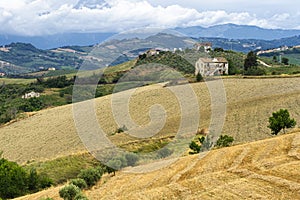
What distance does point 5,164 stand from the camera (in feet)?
123

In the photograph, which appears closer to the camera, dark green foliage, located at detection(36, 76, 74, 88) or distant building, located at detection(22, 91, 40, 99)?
distant building, located at detection(22, 91, 40, 99)

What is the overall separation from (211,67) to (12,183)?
7426 cm

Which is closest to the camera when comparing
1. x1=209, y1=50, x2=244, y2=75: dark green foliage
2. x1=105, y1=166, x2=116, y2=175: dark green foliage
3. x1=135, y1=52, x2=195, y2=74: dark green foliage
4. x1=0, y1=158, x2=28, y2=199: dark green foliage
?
x1=105, y1=166, x2=116, y2=175: dark green foliage

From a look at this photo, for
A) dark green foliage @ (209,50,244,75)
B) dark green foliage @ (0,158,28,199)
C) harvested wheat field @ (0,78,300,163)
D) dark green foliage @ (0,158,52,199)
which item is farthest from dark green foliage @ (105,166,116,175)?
dark green foliage @ (209,50,244,75)

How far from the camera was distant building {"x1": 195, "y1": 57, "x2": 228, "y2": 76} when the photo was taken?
9988 centimetres

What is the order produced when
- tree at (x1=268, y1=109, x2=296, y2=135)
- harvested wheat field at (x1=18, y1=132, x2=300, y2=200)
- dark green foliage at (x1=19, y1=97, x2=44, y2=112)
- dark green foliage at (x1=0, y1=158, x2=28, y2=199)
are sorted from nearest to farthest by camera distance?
harvested wheat field at (x1=18, y1=132, x2=300, y2=200) < dark green foliage at (x1=0, y1=158, x2=28, y2=199) < tree at (x1=268, y1=109, x2=296, y2=135) < dark green foliage at (x1=19, y1=97, x2=44, y2=112)

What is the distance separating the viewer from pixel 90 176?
30703 mm

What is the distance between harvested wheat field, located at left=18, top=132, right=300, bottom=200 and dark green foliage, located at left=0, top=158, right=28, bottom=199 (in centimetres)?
624

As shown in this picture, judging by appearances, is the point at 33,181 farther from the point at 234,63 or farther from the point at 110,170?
the point at 234,63

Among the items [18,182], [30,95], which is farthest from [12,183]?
[30,95]

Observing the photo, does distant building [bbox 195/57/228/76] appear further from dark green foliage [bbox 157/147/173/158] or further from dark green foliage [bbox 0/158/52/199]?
dark green foliage [bbox 0/158/52/199]

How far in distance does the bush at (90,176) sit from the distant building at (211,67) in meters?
70.4

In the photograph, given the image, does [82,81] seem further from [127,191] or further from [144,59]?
[127,191]

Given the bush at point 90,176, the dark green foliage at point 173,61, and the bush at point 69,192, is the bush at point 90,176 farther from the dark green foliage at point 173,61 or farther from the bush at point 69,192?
the dark green foliage at point 173,61
